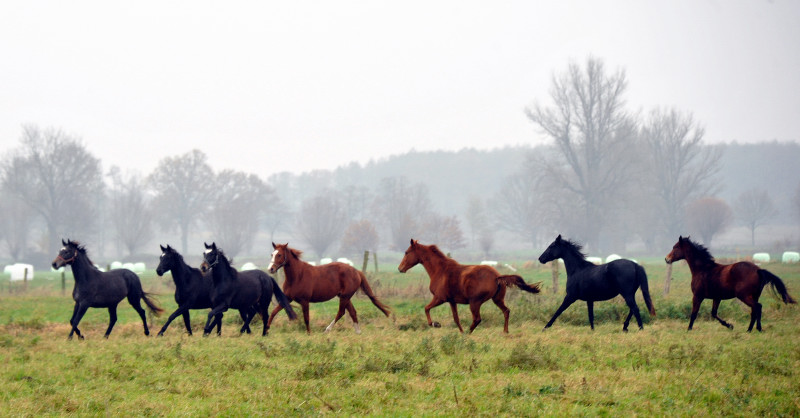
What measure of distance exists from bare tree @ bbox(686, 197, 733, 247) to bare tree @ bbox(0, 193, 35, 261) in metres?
69.2

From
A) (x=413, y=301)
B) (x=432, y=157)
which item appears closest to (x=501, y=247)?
(x=432, y=157)

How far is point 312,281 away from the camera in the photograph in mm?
13680

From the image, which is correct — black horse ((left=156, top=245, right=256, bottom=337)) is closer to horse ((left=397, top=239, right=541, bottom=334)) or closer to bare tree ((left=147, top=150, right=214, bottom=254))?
horse ((left=397, top=239, right=541, bottom=334))

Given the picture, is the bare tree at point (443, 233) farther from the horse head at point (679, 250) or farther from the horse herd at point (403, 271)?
the horse herd at point (403, 271)

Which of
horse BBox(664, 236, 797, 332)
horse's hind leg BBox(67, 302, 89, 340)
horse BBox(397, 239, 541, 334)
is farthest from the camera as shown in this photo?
horse's hind leg BBox(67, 302, 89, 340)

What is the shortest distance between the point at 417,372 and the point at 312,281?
5.45 metres

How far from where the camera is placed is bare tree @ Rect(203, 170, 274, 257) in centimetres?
7416

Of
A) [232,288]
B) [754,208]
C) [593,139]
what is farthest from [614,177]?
[232,288]

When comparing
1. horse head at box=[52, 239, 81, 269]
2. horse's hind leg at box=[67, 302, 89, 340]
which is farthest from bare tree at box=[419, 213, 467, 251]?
horse's hind leg at box=[67, 302, 89, 340]

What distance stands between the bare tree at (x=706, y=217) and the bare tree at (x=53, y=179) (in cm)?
6071

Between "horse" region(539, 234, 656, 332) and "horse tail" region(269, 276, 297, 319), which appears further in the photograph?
"horse tail" region(269, 276, 297, 319)

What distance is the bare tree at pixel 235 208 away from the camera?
7416 centimetres

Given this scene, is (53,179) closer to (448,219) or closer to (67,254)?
(448,219)

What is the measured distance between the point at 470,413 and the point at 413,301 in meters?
13.8
